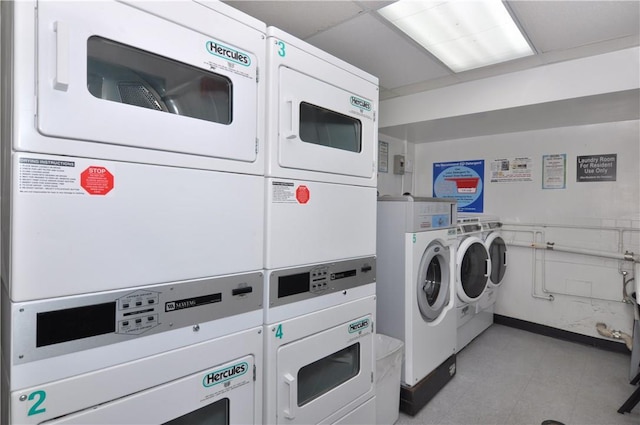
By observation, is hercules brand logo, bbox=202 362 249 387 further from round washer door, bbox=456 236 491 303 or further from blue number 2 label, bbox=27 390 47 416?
round washer door, bbox=456 236 491 303

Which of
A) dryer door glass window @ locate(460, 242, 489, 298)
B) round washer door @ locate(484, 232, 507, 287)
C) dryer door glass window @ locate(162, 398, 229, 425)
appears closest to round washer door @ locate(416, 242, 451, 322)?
dryer door glass window @ locate(460, 242, 489, 298)

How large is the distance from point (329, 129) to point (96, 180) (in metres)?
1.06

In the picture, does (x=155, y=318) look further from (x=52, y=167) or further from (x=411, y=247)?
(x=411, y=247)

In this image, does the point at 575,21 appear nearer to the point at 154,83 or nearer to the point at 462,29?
the point at 462,29

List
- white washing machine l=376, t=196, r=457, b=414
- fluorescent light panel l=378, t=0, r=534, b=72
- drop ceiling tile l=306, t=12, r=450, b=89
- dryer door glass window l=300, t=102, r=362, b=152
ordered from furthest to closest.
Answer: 1. white washing machine l=376, t=196, r=457, b=414
2. drop ceiling tile l=306, t=12, r=450, b=89
3. fluorescent light panel l=378, t=0, r=534, b=72
4. dryer door glass window l=300, t=102, r=362, b=152

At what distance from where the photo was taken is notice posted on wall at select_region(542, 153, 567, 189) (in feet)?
11.2

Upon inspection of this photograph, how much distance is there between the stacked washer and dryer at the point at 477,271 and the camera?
2.85m

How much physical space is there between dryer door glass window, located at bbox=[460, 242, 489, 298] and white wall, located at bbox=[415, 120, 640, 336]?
2.77ft

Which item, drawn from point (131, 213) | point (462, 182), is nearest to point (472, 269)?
point (462, 182)

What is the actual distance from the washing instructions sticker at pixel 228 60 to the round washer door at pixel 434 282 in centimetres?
162

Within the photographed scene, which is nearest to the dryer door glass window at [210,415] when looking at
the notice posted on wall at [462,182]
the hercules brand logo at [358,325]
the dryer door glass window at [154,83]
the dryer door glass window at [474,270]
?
the hercules brand logo at [358,325]

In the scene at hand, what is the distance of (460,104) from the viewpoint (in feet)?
9.58

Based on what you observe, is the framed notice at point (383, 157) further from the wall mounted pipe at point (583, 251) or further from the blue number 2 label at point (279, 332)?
the blue number 2 label at point (279, 332)

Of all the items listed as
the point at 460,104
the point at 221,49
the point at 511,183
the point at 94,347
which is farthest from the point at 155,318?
the point at 511,183
